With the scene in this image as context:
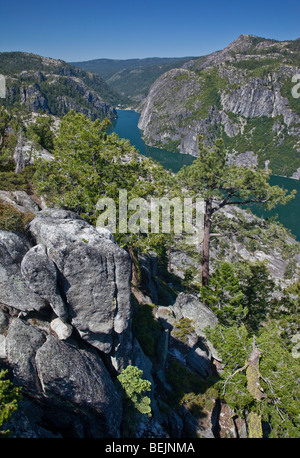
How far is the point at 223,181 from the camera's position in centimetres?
1966

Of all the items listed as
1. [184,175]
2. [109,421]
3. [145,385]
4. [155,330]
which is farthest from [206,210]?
[109,421]

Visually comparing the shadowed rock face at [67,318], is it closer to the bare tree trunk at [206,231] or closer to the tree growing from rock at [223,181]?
the tree growing from rock at [223,181]

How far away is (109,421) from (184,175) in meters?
17.2

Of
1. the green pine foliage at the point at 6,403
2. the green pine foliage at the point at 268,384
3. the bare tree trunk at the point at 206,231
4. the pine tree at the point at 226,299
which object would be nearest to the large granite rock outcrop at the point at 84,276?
the green pine foliage at the point at 6,403

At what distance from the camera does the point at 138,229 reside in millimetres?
16547

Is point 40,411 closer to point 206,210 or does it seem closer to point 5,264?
point 5,264

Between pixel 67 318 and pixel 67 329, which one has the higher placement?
pixel 67 318

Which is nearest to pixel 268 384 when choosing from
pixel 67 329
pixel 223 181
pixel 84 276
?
pixel 67 329

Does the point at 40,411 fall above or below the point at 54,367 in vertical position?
below

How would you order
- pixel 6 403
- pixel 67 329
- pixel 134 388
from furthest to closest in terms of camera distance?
1. pixel 134 388
2. pixel 67 329
3. pixel 6 403

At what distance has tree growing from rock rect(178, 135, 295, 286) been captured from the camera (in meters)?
18.8

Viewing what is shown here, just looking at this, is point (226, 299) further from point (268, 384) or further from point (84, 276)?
point (84, 276)

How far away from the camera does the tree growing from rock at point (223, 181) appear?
1881 centimetres

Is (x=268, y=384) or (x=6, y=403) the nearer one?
(x=6, y=403)
